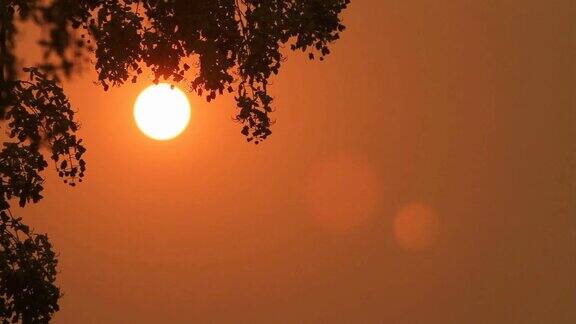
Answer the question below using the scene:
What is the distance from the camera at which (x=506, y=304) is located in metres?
159

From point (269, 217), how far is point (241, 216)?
4916 mm

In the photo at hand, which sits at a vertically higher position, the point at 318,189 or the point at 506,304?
the point at 318,189

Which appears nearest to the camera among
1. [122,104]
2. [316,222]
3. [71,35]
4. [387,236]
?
[71,35]

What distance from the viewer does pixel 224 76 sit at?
13.9 metres

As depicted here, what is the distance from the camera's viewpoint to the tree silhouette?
513 inches

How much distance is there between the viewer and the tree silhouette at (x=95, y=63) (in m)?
13.0

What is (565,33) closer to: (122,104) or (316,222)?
(316,222)

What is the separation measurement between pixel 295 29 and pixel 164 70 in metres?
1.80

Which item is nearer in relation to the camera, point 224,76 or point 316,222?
point 224,76

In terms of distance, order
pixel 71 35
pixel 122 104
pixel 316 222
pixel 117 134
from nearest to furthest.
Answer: pixel 71 35, pixel 117 134, pixel 122 104, pixel 316 222

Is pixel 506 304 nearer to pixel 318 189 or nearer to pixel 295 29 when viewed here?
A: pixel 318 189

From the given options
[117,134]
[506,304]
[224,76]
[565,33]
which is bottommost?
[224,76]

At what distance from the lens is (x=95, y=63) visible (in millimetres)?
14172

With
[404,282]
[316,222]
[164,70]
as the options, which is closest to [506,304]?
[404,282]
